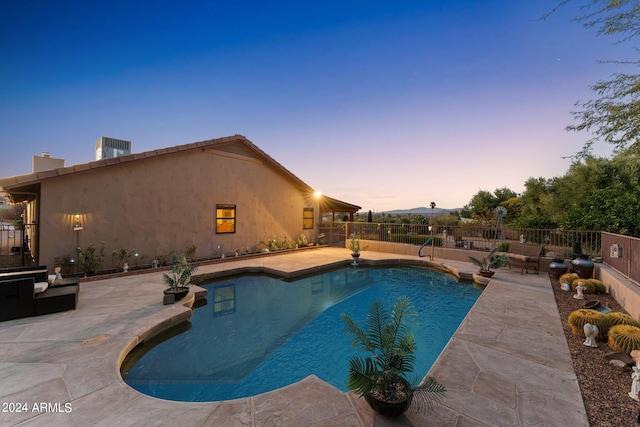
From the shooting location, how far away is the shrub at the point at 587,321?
14.2ft

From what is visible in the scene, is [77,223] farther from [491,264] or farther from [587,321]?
[491,264]

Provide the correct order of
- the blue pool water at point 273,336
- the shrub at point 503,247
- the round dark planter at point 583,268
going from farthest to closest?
1. the shrub at point 503,247
2. the round dark planter at point 583,268
3. the blue pool water at point 273,336

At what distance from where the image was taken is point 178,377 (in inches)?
156

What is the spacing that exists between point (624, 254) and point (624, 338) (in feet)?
12.6

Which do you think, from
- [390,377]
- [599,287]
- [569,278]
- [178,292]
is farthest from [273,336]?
[569,278]

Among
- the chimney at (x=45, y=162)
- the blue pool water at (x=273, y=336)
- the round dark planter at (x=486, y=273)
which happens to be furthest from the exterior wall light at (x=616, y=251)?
the chimney at (x=45, y=162)

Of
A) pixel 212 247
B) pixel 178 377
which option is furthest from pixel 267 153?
pixel 178 377

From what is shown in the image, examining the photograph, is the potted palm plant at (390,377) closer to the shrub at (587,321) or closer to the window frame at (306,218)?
the shrub at (587,321)

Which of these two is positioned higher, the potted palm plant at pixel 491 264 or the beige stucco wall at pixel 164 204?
the beige stucco wall at pixel 164 204

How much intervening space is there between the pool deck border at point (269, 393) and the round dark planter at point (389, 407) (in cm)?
7

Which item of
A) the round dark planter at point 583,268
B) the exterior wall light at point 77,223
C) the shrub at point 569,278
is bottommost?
the shrub at point 569,278

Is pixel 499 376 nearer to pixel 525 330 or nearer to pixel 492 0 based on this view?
Answer: pixel 525 330

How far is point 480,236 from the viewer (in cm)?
1250

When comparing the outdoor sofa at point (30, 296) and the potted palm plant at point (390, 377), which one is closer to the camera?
the potted palm plant at point (390, 377)
